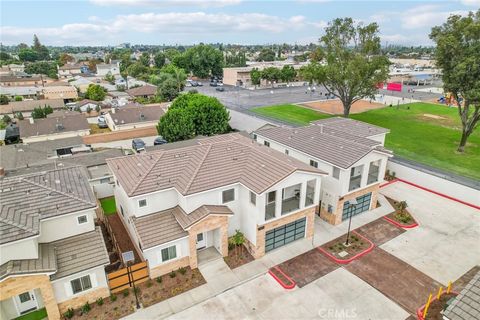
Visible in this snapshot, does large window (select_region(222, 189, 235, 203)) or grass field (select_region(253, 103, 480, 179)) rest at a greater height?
large window (select_region(222, 189, 235, 203))

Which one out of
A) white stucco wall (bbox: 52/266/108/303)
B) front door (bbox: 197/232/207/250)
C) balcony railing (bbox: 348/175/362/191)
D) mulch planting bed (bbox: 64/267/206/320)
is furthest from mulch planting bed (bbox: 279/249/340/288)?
white stucco wall (bbox: 52/266/108/303)

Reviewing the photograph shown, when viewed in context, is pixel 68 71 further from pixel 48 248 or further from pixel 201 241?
pixel 201 241

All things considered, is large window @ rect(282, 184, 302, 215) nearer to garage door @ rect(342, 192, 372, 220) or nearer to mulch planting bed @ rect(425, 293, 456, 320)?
garage door @ rect(342, 192, 372, 220)

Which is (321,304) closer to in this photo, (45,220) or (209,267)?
(209,267)

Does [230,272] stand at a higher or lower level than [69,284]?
lower

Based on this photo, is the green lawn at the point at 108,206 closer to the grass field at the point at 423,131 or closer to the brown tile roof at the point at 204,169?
the brown tile roof at the point at 204,169

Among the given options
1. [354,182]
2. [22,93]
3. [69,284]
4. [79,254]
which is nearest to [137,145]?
[79,254]
